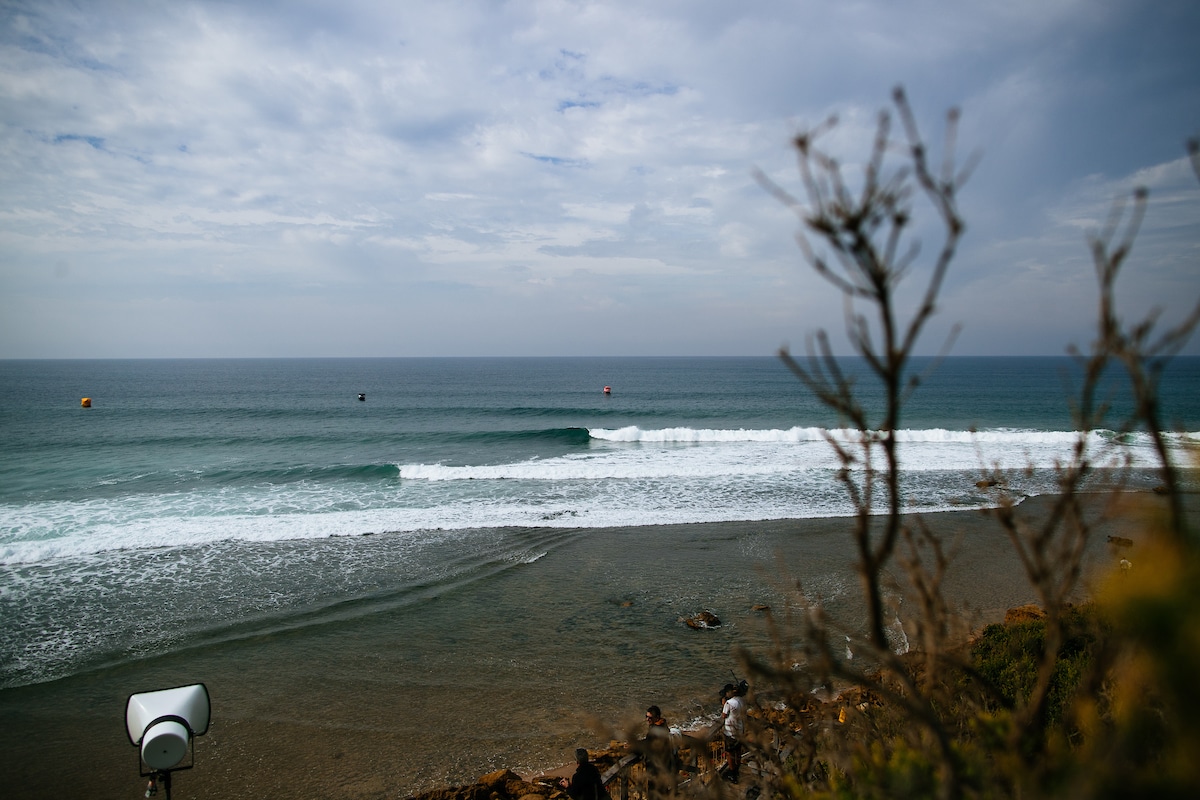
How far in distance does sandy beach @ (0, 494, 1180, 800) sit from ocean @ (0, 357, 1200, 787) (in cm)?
6

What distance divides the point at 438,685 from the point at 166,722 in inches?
192

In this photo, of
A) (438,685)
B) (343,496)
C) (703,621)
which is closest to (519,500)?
(343,496)

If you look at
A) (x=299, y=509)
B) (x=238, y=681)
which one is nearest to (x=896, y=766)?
(x=238, y=681)

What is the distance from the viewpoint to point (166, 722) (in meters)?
4.82

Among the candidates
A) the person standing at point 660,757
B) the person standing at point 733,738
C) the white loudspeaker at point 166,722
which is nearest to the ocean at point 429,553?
the person standing at point 733,738

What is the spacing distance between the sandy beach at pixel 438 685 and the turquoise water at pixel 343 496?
0.99 metres

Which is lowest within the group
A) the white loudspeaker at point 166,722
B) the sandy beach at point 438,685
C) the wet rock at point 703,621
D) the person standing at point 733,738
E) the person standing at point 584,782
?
the sandy beach at point 438,685

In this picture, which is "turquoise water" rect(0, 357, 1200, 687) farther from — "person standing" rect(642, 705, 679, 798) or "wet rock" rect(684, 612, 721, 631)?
"wet rock" rect(684, 612, 721, 631)

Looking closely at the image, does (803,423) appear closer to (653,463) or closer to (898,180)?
(653,463)

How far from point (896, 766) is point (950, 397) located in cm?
6485

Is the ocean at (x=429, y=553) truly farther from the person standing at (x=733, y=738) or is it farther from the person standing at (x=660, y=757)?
the person standing at (x=660, y=757)

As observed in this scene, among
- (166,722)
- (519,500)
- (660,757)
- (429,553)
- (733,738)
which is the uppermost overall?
(660,757)

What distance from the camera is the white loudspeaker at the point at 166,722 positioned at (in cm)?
477

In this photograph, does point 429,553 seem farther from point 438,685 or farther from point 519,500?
point 438,685
